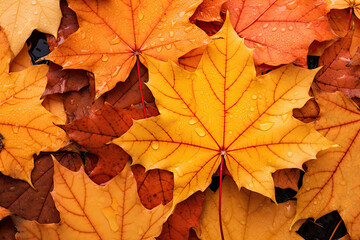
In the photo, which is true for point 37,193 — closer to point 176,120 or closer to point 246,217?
point 176,120

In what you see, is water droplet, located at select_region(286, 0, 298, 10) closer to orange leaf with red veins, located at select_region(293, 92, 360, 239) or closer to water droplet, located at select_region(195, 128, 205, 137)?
orange leaf with red veins, located at select_region(293, 92, 360, 239)

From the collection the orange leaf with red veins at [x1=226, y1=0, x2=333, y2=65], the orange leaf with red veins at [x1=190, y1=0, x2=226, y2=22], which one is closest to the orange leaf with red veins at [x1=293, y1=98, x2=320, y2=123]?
the orange leaf with red veins at [x1=226, y1=0, x2=333, y2=65]

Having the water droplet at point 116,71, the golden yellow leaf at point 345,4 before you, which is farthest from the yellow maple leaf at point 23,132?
the golden yellow leaf at point 345,4

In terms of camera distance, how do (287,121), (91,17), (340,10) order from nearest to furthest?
(287,121)
(91,17)
(340,10)

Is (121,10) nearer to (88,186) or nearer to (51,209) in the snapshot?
(88,186)

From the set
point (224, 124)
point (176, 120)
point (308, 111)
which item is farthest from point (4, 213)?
point (308, 111)

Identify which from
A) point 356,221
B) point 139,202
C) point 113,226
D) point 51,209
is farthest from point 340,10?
point 51,209
